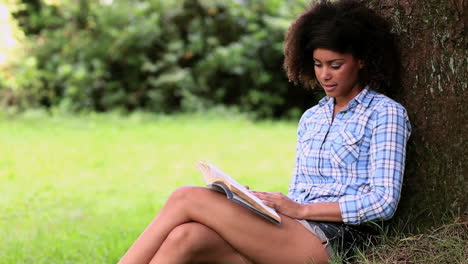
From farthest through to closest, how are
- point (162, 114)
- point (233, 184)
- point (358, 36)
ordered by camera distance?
point (162, 114) → point (358, 36) → point (233, 184)

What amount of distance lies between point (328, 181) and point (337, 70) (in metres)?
0.56

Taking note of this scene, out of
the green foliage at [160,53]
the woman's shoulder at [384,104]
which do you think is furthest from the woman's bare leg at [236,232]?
the green foliage at [160,53]

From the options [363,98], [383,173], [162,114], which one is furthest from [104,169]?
[383,173]

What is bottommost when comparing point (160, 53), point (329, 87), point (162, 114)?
point (162, 114)

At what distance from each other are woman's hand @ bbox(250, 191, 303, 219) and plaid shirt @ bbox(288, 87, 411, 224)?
205mm

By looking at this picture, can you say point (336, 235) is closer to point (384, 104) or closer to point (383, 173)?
point (383, 173)

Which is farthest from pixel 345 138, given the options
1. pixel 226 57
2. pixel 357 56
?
pixel 226 57

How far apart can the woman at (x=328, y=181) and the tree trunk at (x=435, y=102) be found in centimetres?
12

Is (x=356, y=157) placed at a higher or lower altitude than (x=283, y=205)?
higher

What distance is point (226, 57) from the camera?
12.3 meters

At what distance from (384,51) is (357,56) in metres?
0.15

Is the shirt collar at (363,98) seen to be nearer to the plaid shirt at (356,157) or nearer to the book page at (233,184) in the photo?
the plaid shirt at (356,157)

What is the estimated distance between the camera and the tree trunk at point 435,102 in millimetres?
3299

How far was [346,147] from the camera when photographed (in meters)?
3.18
